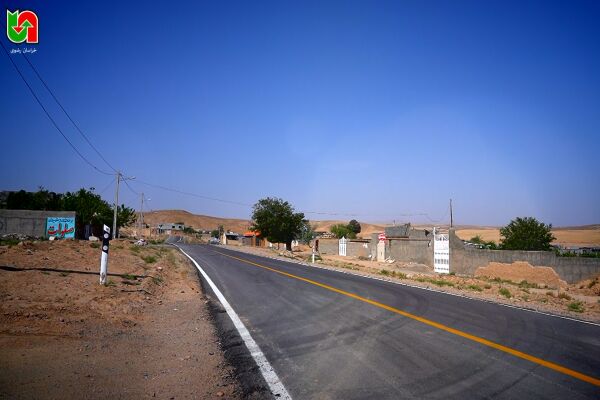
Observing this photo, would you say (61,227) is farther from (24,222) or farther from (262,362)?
(262,362)

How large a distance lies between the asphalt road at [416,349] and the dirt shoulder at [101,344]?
1.05 metres

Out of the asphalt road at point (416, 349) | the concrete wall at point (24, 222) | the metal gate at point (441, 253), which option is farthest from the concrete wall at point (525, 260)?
the concrete wall at point (24, 222)

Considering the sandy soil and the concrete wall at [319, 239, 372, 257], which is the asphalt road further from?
the sandy soil

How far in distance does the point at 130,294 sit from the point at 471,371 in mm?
8693

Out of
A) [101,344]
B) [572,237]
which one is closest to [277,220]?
[101,344]

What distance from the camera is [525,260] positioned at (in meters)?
26.0

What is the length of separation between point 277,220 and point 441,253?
107 feet

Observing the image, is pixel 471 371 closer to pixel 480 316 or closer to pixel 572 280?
pixel 480 316

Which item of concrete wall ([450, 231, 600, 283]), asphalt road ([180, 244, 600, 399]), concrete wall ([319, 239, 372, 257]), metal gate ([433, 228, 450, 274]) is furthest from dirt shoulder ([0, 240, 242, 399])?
concrete wall ([319, 239, 372, 257])

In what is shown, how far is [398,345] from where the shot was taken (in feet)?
21.3

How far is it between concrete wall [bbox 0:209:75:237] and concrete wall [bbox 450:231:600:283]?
133 feet

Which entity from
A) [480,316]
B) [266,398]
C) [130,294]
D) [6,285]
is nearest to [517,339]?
[480,316]

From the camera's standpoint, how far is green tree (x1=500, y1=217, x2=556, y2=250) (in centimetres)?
3781

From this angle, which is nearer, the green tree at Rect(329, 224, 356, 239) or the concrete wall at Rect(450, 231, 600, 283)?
the concrete wall at Rect(450, 231, 600, 283)
